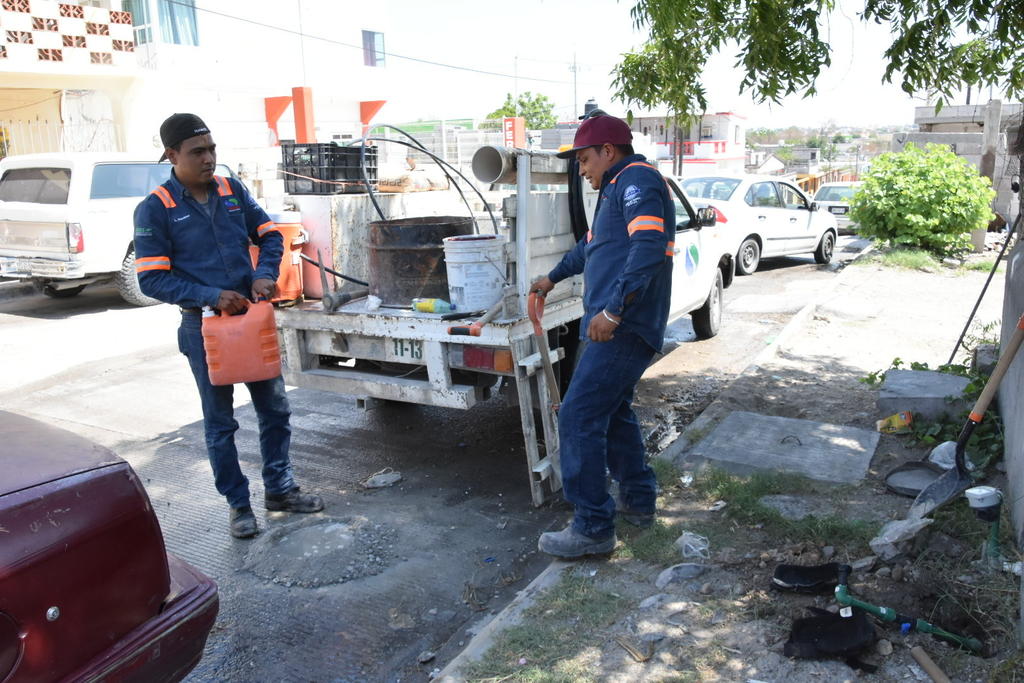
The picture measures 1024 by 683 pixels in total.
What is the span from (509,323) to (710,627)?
1835 millimetres

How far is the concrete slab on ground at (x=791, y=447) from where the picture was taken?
15.5 ft

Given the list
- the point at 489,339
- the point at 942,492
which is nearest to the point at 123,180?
the point at 489,339

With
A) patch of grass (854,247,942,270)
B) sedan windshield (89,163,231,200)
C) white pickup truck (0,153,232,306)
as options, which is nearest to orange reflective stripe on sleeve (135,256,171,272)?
sedan windshield (89,163,231,200)

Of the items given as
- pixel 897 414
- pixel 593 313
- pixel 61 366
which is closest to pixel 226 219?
pixel 593 313

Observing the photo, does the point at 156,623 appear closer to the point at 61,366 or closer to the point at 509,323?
the point at 509,323

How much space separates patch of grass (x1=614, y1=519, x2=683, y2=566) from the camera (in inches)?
145

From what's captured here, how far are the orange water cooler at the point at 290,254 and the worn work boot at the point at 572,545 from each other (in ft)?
7.38

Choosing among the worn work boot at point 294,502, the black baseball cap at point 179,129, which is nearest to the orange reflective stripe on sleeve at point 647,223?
the black baseball cap at point 179,129

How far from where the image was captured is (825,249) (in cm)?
→ 1449

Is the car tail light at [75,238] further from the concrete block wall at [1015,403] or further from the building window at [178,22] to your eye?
the building window at [178,22]

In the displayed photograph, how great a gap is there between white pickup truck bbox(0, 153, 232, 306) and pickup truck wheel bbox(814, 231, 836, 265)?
1100 centimetres

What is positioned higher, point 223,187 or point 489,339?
point 223,187

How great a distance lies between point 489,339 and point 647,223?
3.96ft

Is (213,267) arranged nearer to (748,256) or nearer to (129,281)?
(129,281)
